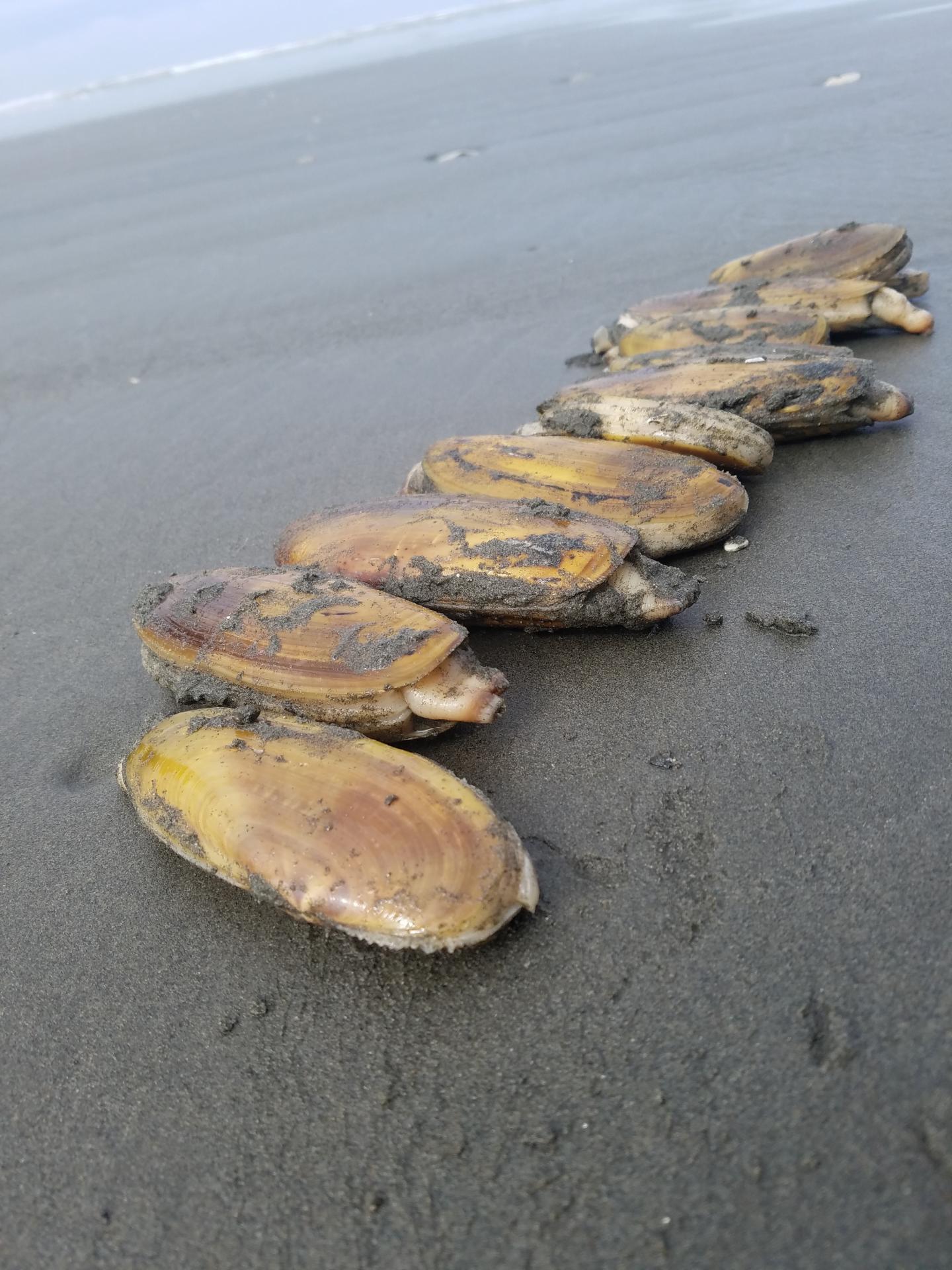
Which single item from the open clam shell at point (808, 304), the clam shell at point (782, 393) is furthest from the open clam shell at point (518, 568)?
the open clam shell at point (808, 304)

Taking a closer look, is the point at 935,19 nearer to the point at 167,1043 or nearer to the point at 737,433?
the point at 737,433

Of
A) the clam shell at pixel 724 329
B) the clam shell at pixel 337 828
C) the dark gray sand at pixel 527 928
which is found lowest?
the dark gray sand at pixel 527 928

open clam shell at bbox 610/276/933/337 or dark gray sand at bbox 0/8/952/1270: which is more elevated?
open clam shell at bbox 610/276/933/337

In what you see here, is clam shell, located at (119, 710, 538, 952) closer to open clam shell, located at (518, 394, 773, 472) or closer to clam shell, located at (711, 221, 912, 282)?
open clam shell, located at (518, 394, 773, 472)

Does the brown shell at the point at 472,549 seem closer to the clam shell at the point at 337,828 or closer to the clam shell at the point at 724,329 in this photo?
the clam shell at the point at 337,828

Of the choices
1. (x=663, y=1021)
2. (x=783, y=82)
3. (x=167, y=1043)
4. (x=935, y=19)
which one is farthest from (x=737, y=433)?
(x=935, y=19)

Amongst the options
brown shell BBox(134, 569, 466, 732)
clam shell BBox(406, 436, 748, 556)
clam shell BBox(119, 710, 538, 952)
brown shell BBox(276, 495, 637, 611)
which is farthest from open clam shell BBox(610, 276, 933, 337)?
clam shell BBox(119, 710, 538, 952)
